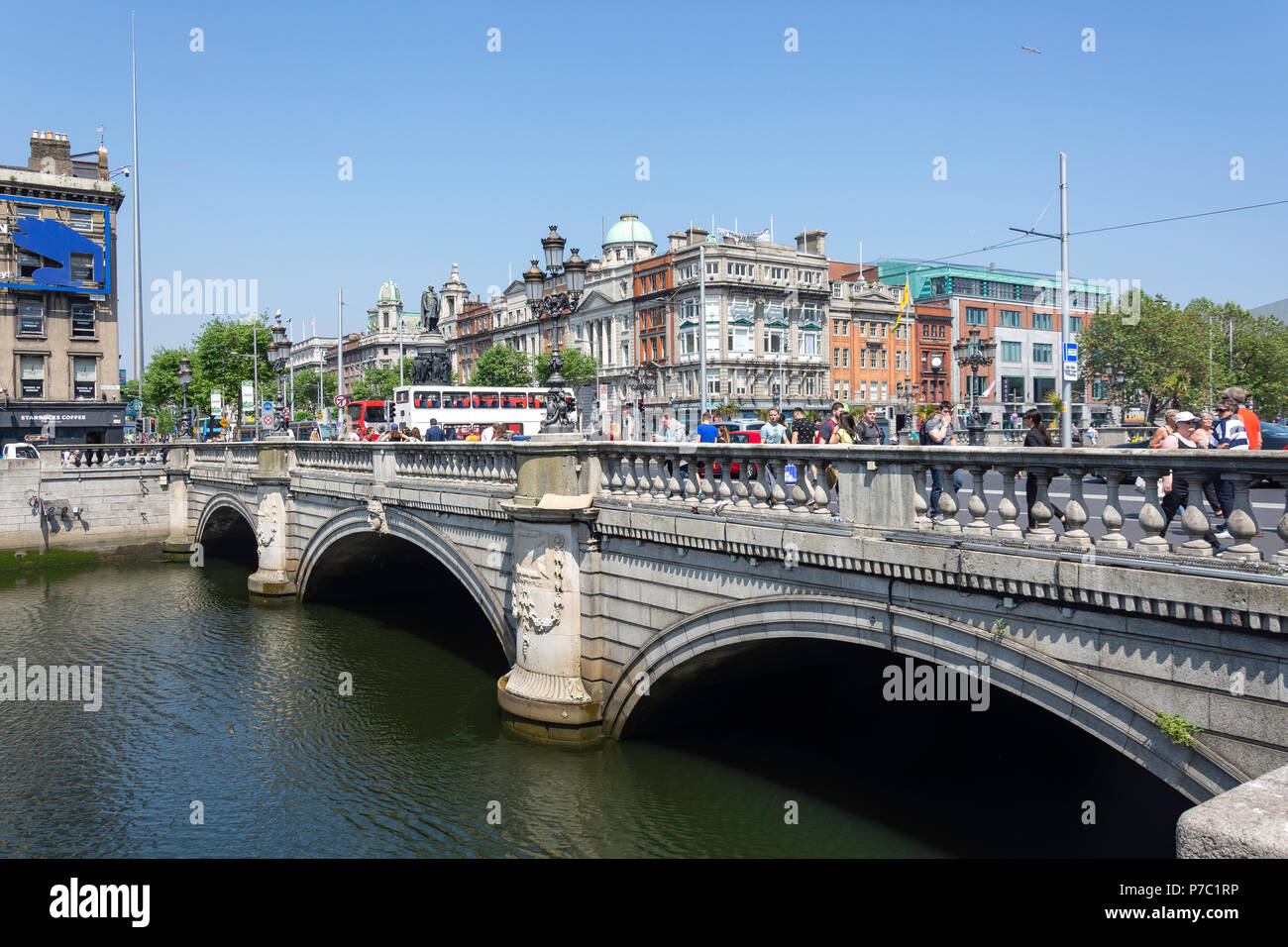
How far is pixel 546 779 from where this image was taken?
13.3 metres

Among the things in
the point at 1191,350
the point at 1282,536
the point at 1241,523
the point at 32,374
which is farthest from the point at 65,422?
the point at 1191,350

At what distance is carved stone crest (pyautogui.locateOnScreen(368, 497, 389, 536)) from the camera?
20.4 m

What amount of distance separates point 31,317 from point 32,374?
318 cm

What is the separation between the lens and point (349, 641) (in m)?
22.7

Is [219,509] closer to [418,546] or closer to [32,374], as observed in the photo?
[418,546]

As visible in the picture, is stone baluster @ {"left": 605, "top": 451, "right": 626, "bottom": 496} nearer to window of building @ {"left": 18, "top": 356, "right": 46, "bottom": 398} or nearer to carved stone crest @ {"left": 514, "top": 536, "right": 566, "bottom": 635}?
carved stone crest @ {"left": 514, "top": 536, "right": 566, "bottom": 635}

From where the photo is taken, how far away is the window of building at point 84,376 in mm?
54812

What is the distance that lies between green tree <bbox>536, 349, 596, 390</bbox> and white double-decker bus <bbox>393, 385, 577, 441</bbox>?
3448 centimetres

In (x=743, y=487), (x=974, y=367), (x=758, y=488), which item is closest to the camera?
(x=758, y=488)

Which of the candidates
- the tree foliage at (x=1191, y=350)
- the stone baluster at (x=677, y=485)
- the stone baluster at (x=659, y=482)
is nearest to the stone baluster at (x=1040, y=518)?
the stone baluster at (x=677, y=485)
